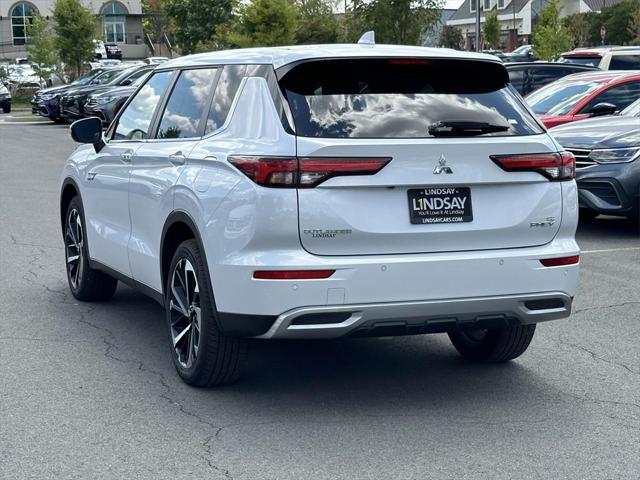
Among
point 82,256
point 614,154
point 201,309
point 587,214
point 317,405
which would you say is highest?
point 201,309

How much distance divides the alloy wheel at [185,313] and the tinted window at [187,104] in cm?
77

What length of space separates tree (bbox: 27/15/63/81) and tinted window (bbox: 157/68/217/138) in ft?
147

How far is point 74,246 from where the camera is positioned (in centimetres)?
889

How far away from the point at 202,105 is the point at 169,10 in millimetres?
62390

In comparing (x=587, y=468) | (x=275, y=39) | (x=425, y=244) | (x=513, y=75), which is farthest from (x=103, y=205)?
(x=275, y=39)

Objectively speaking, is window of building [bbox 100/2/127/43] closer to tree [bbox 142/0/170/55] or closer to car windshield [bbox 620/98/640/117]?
tree [bbox 142/0/170/55]

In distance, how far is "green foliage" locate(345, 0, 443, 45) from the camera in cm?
3512

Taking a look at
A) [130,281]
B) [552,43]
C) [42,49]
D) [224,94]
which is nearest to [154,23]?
[42,49]

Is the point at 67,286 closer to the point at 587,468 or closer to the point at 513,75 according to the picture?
the point at 587,468

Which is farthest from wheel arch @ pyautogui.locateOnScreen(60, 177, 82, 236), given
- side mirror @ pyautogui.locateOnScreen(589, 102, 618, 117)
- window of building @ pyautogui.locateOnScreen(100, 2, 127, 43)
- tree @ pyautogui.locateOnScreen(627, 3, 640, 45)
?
window of building @ pyautogui.locateOnScreen(100, 2, 127, 43)

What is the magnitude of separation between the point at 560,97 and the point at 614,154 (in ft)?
14.6

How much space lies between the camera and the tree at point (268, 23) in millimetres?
37406

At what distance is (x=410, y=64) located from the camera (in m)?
5.96

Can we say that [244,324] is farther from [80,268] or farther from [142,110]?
[80,268]
